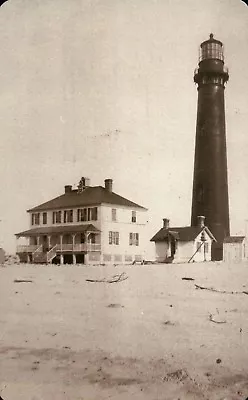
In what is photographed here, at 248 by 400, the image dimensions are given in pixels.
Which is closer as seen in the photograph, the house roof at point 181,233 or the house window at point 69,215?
the house roof at point 181,233

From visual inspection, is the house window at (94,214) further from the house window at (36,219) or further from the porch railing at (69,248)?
the house window at (36,219)

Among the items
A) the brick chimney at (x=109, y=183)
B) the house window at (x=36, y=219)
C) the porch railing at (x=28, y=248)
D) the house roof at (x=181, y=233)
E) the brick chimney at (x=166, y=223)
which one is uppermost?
the brick chimney at (x=109, y=183)

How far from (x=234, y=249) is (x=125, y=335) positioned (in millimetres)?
808

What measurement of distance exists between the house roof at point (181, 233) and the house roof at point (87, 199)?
0.60 ft

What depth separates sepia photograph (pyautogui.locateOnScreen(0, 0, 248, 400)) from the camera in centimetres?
229

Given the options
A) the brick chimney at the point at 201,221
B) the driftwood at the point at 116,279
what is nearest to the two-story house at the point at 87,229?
the driftwood at the point at 116,279

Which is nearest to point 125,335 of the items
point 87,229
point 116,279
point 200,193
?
point 116,279

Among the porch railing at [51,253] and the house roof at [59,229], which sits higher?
the house roof at [59,229]

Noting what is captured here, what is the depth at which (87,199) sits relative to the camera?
2.52m

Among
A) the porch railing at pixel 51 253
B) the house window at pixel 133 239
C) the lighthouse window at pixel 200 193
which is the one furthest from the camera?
the lighthouse window at pixel 200 193

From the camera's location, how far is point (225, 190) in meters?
2.66

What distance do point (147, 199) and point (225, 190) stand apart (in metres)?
0.50

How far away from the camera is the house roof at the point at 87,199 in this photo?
2.45 m

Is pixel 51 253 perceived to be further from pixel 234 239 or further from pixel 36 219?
pixel 234 239
